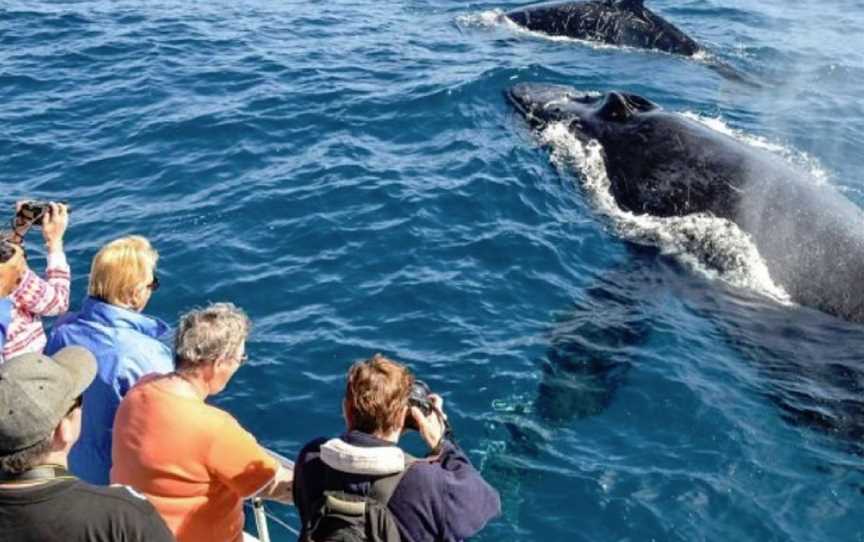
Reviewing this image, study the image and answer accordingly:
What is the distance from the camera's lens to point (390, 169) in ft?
53.3

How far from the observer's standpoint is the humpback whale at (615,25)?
2284 centimetres

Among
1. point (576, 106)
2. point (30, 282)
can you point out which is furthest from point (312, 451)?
point (576, 106)

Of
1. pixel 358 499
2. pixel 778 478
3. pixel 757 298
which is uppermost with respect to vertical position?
pixel 358 499

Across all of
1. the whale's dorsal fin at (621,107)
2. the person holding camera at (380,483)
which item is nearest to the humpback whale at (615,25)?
the whale's dorsal fin at (621,107)

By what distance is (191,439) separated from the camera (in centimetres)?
567

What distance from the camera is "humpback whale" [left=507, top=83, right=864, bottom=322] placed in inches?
451

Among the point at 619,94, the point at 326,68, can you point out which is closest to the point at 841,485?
the point at 619,94

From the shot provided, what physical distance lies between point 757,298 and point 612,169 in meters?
3.61

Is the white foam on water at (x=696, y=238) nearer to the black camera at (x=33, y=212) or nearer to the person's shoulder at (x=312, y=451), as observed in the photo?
the person's shoulder at (x=312, y=451)

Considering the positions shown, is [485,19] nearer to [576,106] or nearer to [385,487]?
[576,106]

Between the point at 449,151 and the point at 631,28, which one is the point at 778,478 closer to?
the point at 449,151

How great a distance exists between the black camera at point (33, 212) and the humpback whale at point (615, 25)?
17416 mm

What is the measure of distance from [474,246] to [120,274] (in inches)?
305

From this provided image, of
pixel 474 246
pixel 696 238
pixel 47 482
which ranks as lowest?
pixel 474 246
